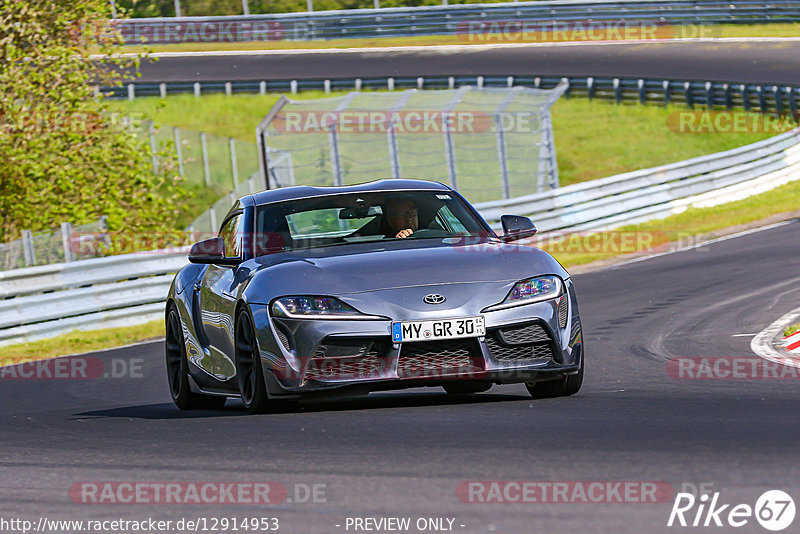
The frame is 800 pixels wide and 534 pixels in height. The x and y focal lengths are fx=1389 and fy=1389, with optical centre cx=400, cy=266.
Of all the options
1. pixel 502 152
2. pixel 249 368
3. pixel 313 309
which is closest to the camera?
pixel 313 309

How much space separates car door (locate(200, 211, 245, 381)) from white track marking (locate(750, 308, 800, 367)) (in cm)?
404

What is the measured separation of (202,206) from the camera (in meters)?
37.2

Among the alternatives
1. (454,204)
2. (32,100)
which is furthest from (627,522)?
(32,100)

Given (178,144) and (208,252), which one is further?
(178,144)

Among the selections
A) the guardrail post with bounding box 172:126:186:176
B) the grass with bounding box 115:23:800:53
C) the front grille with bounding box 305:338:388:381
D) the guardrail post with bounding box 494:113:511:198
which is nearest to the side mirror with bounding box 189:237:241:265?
the front grille with bounding box 305:338:388:381

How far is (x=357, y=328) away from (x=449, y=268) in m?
0.67

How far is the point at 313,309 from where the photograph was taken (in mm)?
7574

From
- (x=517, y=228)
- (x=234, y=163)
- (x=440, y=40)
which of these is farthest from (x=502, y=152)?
(x=440, y=40)

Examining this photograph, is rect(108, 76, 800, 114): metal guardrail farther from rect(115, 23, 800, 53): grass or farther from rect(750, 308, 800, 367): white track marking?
rect(750, 308, 800, 367): white track marking

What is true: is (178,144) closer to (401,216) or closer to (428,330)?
(401,216)

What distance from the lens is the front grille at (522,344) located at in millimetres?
7605

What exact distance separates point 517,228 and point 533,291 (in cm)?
116

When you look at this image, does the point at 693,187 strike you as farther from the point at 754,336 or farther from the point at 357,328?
the point at 357,328

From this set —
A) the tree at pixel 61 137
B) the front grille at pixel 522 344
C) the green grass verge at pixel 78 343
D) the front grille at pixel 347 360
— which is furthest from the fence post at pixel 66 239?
the front grille at pixel 522 344
